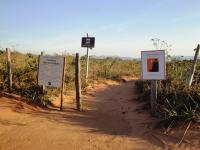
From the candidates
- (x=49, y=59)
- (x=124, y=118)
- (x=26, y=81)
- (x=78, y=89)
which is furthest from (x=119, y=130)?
(x=26, y=81)

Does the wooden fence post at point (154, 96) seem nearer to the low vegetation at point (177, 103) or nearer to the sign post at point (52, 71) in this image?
the low vegetation at point (177, 103)

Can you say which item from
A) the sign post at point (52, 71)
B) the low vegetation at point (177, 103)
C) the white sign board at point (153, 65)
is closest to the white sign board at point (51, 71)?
the sign post at point (52, 71)

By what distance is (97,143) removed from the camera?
6.83m

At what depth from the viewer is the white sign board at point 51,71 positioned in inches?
406

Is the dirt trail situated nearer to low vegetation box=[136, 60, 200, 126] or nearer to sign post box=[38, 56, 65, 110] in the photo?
low vegetation box=[136, 60, 200, 126]

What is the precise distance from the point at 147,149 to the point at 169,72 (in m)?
7.63

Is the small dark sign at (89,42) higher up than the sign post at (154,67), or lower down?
higher up

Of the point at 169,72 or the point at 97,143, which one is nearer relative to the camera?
the point at 97,143

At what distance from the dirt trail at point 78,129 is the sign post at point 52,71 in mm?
829

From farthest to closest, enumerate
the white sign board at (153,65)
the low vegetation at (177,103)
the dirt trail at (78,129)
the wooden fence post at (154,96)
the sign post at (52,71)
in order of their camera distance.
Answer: the sign post at (52,71), the wooden fence post at (154,96), the white sign board at (153,65), the low vegetation at (177,103), the dirt trail at (78,129)

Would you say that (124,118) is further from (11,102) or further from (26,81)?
→ (26,81)

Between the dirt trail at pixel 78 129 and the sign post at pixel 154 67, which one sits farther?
the sign post at pixel 154 67

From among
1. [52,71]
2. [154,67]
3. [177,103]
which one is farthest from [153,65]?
[52,71]

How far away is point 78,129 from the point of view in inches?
309
